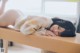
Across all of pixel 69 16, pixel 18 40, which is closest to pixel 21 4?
pixel 69 16

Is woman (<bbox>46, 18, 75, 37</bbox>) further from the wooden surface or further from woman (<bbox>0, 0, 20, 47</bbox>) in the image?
woman (<bbox>0, 0, 20, 47</bbox>)

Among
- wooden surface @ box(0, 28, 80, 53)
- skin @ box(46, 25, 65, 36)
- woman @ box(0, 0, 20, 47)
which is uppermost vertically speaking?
woman @ box(0, 0, 20, 47)

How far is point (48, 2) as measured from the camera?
223 cm

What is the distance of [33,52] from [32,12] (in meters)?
0.60

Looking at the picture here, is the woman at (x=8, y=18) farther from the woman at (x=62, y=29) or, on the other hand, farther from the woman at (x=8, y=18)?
the woman at (x=62, y=29)

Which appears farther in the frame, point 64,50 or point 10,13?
point 10,13

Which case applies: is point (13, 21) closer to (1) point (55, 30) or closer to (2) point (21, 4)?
(1) point (55, 30)

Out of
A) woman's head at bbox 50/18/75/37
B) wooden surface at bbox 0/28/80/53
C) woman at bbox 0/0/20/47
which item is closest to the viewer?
wooden surface at bbox 0/28/80/53

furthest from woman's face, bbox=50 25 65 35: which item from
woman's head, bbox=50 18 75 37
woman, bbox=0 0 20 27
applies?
woman, bbox=0 0 20 27

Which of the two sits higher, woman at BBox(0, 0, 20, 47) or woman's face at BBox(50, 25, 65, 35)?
woman at BBox(0, 0, 20, 47)

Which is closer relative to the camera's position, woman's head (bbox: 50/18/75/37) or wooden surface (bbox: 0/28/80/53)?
wooden surface (bbox: 0/28/80/53)

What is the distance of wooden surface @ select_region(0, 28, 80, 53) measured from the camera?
0.91 m

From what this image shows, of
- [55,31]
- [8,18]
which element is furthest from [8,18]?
[55,31]

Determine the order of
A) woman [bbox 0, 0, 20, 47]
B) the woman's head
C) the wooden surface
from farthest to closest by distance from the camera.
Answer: woman [bbox 0, 0, 20, 47] → the woman's head → the wooden surface
